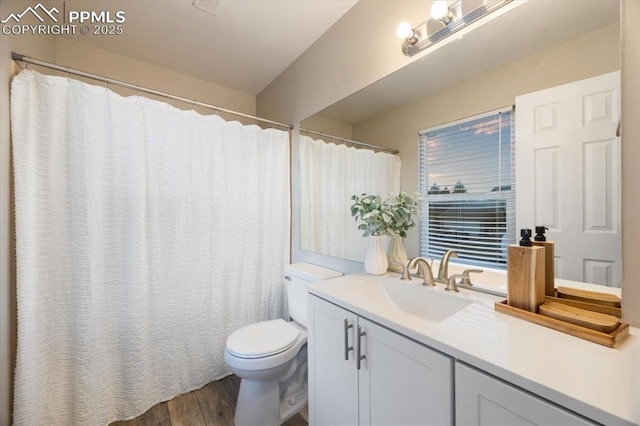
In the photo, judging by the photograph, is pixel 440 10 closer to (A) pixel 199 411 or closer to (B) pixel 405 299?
(B) pixel 405 299

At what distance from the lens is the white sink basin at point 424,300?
3.28 ft

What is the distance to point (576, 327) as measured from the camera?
0.69 metres

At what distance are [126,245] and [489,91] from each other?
1985 millimetres

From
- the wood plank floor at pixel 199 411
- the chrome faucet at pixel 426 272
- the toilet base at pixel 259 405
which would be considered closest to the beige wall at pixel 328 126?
the chrome faucet at pixel 426 272

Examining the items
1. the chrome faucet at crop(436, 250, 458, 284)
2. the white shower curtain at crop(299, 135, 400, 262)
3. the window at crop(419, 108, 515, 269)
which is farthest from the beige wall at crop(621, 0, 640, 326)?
the white shower curtain at crop(299, 135, 400, 262)

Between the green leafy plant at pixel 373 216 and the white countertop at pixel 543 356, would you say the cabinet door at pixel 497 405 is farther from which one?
the green leafy plant at pixel 373 216

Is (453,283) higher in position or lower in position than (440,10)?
lower

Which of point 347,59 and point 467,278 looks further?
point 347,59

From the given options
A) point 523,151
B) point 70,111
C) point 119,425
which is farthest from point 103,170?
point 523,151

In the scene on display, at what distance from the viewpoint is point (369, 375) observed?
0.91 m

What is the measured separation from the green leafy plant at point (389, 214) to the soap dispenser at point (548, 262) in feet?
1.63

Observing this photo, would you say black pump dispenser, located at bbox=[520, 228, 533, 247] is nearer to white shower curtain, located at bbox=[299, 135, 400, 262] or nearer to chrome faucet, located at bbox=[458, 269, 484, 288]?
chrome faucet, located at bbox=[458, 269, 484, 288]

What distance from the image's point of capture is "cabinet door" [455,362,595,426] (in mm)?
510

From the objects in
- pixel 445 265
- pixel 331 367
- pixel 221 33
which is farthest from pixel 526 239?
pixel 221 33
